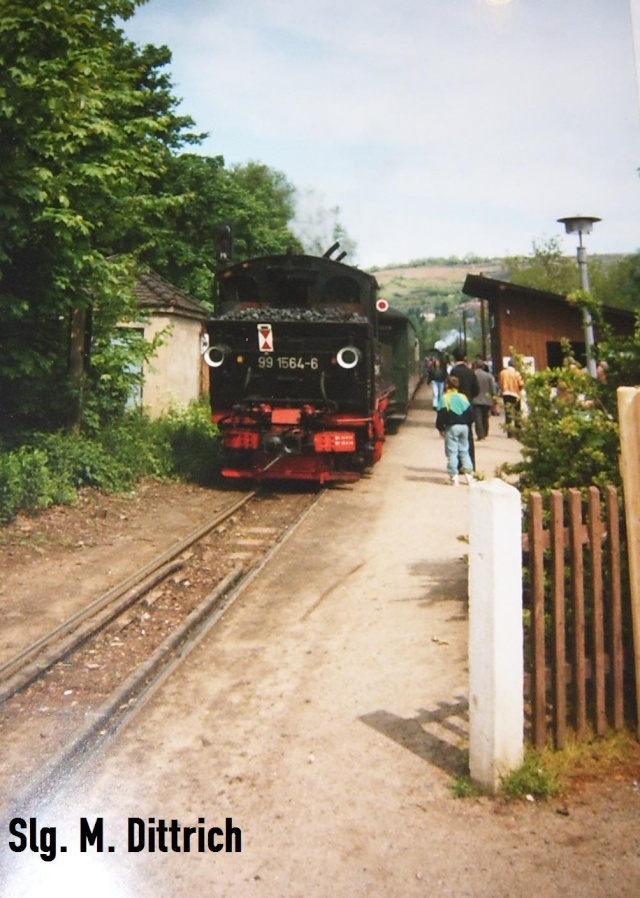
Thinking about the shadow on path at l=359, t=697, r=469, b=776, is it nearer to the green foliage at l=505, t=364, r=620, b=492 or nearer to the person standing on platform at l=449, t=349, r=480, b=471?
the green foliage at l=505, t=364, r=620, b=492

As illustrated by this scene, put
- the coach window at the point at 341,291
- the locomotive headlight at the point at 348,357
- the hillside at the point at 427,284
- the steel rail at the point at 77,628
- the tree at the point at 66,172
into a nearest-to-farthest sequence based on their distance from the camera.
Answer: the steel rail at the point at 77,628
the tree at the point at 66,172
the locomotive headlight at the point at 348,357
the coach window at the point at 341,291
the hillside at the point at 427,284

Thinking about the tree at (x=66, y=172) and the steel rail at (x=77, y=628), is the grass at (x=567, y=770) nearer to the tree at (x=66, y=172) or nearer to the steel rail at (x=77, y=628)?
the steel rail at (x=77, y=628)

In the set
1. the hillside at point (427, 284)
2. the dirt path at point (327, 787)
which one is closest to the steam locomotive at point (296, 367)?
the dirt path at point (327, 787)

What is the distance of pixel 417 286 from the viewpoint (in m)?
117

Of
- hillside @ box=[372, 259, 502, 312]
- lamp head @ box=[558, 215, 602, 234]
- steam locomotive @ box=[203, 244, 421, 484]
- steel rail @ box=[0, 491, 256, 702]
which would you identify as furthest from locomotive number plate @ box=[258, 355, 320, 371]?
hillside @ box=[372, 259, 502, 312]

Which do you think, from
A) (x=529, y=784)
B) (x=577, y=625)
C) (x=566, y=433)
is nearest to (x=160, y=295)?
(x=566, y=433)

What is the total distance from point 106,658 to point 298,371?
22.3ft

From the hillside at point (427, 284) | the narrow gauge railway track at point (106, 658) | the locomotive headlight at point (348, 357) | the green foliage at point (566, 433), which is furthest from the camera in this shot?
the hillside at point (427, 284)

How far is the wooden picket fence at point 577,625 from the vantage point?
153 inches

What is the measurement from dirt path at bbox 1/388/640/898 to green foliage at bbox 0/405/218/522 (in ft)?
13.0

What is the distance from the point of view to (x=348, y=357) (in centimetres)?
1169

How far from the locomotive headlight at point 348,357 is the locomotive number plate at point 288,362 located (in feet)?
1.22

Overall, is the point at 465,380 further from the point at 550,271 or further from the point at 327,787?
the point at 550,271

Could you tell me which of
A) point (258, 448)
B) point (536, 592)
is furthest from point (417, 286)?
point (536, 592)
